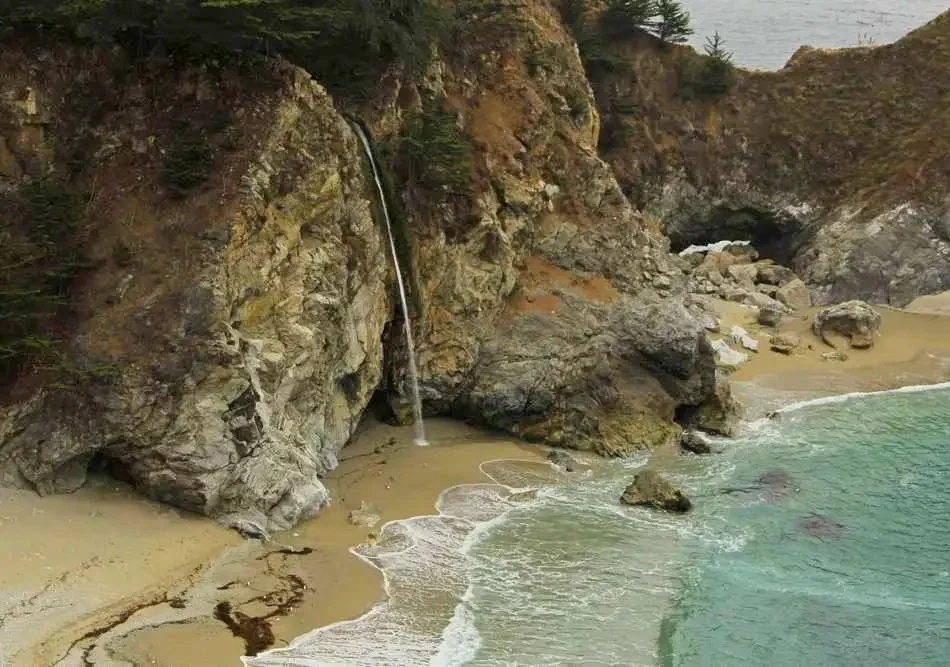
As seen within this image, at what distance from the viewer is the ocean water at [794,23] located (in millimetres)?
57928

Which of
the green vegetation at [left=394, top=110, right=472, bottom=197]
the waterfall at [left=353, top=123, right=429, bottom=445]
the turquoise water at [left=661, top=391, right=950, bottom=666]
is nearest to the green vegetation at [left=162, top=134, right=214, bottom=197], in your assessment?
the waterfall at [left=353, top=123, right=429, bottom=445]

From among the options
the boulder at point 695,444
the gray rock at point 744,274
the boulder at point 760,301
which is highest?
the gray rock at point 744,274

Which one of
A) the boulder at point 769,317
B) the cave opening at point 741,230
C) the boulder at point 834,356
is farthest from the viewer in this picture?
the cave opening at point 741,230

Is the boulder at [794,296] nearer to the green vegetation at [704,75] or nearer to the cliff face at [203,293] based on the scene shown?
the green vegetation at [704,75]

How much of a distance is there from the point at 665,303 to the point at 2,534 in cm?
1714

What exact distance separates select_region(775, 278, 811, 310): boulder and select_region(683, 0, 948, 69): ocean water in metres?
17.7

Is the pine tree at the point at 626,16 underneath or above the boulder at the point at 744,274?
above

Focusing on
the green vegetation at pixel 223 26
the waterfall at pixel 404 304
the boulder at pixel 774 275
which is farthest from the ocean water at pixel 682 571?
the boulder at pixel 774 275

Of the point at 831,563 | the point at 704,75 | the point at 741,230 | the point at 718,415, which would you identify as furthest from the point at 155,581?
the point at 704,75

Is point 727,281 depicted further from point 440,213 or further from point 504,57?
point 440,213

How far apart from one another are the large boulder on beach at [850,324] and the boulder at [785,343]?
105 cm

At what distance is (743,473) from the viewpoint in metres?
21.3

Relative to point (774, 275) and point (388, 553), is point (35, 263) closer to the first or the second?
point (388, 553)

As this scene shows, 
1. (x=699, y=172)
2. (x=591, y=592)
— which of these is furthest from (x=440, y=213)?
(x=699, y=172)
